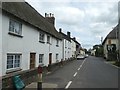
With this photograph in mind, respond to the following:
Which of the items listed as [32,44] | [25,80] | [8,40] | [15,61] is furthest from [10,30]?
[32,44]

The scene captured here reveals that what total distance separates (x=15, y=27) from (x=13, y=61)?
1.99m

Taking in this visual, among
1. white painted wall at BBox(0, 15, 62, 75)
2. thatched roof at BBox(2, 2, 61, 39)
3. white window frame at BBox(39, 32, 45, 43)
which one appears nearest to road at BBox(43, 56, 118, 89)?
white painted wall at BBox(0, 15, 62, 75)

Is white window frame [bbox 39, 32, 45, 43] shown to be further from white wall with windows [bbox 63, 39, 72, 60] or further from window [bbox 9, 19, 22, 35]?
white wall with windows [bbox 63, 39, 72, 60]

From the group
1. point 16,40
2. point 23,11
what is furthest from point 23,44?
point 23,11

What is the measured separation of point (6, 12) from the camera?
1140 centimetres

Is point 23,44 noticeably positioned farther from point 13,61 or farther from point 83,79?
point 83,79

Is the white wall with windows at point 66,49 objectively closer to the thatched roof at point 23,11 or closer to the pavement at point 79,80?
the pavement at point 79,80

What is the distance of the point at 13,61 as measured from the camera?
12.9 m

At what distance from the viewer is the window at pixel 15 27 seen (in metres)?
12.6

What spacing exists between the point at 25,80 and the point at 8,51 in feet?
6.95

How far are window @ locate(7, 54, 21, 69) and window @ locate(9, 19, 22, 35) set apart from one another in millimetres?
1368

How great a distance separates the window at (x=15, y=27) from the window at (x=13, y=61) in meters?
→ 1.37

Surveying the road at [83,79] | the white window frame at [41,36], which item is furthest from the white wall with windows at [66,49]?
the white window frame at [41,36]

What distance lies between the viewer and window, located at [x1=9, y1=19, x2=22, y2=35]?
495 inches
